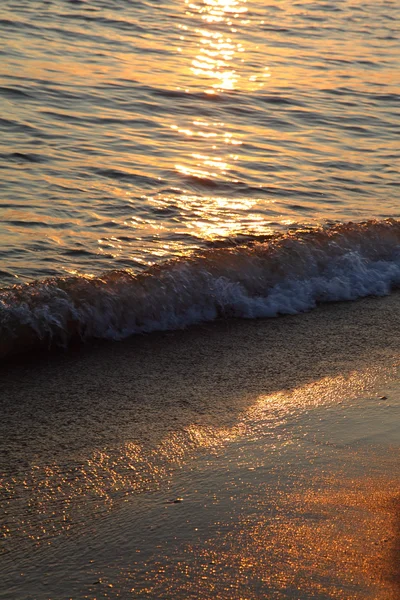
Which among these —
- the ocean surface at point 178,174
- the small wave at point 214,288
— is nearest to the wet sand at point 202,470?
the small wave at point 214,288

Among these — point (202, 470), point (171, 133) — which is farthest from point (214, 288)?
point (171, 133)

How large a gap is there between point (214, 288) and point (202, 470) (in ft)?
8.15

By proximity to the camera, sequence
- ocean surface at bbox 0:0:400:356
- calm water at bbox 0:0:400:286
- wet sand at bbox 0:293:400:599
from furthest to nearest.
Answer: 1. calm water at bbox 0:0:400:286
2. ocean surface at bbox 0:0:400:356
3. wet sand at bbox 0:293:400:599

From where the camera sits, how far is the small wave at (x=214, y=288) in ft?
17.3

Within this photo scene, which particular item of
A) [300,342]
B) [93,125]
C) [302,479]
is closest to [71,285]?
[300,342]

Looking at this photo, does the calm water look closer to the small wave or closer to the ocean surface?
the ocean surface

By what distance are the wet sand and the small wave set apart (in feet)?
0.80

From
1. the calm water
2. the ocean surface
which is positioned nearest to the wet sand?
the ocean surface

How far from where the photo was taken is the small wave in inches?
207

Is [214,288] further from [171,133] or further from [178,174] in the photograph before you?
[171,133]

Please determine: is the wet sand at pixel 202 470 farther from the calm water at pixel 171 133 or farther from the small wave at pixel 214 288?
the calm water at pixel 171 133

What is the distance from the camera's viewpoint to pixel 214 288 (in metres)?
6.08

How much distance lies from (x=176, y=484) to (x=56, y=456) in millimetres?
557

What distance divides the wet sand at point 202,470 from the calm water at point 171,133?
1349mm
